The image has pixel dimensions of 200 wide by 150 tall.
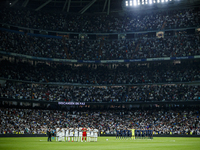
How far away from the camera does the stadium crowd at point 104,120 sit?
58.3 meters

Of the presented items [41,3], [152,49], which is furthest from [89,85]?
[41,3]

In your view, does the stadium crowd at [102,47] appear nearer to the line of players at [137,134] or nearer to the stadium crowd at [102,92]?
A: the stadium crowd at [102,92]

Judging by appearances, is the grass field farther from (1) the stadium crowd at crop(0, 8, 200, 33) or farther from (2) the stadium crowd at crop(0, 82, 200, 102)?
(1) the stadium crowd at crop(0, 8, 200, 33)

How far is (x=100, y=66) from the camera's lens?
84750mm

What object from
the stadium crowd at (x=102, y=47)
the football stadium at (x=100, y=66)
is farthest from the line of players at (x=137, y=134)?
the stadium crowd at (x=102, y=47)

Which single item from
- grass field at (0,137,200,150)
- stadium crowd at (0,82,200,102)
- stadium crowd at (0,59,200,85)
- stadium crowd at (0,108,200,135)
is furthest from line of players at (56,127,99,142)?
stadium crowd at (0,59,200,85)

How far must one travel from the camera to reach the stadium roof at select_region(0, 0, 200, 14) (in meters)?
83.8

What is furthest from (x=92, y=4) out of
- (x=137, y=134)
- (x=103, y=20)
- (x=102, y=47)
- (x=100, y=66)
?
(x=137, y=134)

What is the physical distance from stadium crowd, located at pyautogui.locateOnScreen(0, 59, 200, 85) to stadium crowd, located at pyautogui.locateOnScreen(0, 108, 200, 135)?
9680 millimetres

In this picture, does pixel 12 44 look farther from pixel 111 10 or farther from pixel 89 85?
pixel 111 10

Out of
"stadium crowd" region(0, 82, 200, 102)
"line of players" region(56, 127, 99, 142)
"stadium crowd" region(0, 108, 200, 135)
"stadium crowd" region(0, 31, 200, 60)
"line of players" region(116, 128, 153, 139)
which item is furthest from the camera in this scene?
"stadium crowd" region(0, 31, 200, 60)

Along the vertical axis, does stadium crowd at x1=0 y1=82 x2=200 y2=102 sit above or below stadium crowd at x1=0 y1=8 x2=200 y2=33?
below

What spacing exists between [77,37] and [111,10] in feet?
53.3

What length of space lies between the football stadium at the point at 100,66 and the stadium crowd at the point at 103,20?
0.31 metres
